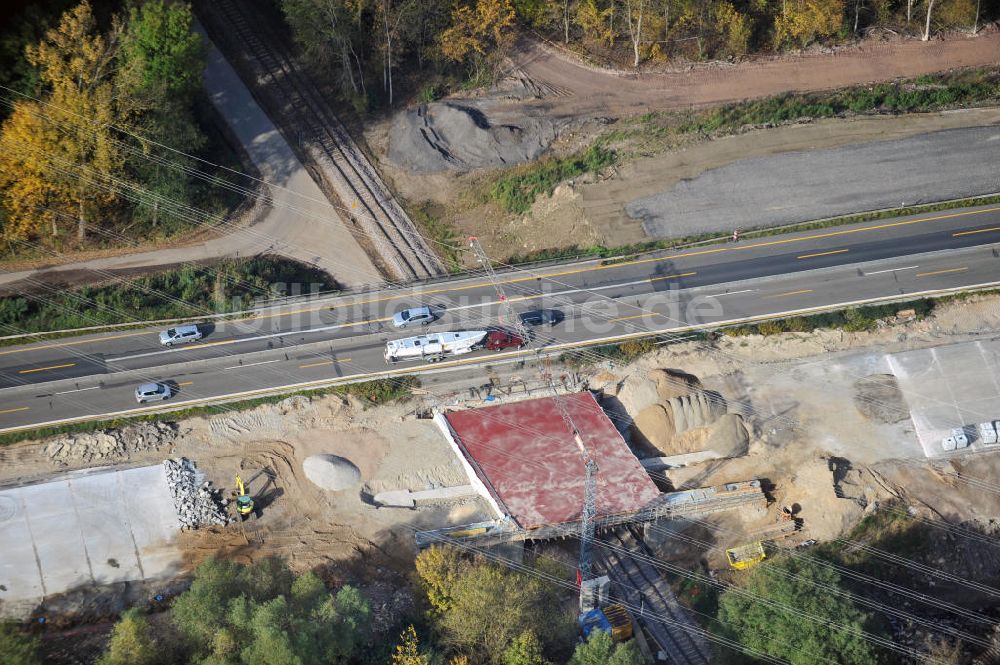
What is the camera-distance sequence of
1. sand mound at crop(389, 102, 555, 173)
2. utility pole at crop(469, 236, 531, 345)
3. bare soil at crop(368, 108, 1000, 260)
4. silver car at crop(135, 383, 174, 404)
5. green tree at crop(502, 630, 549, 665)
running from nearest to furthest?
green tree at crop(502, 630, 549, 665)
silver car at crop(135, 383, 174, 404)
utility pole at crop(469, 236, 531, 345)
bare soil at crop(368, 108, 1000, 260)
sand mound at crop(389, 102, 555, 173)

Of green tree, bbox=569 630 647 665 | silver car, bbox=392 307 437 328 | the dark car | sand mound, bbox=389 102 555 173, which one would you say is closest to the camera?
green tree, bbox=569 630 647 665

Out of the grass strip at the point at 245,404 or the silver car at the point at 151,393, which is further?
the silver car at the point at 151,393

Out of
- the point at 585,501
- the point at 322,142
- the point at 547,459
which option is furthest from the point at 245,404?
the point at 322,142

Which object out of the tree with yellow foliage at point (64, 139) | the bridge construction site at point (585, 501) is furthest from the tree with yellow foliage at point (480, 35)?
the bridge construction site at point (585, 501)

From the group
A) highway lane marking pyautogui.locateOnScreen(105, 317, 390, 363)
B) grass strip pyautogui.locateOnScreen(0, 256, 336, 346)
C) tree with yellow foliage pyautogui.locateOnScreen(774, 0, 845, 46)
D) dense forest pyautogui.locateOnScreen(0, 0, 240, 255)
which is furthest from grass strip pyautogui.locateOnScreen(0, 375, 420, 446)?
tree with yellow foliage pyautogui.locateOnScreen(774, 0, 845, 46)

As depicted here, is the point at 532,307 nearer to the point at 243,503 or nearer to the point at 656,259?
the point at 656,259

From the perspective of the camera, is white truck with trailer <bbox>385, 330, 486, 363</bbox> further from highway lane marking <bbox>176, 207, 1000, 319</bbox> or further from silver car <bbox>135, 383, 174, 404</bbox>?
silver car <bbox>135, 383, 174, 404</bbox>

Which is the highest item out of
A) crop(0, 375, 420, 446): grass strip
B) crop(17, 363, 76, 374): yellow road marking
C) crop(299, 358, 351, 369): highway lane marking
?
crop(17, 363, 76, 374): yellow road marking

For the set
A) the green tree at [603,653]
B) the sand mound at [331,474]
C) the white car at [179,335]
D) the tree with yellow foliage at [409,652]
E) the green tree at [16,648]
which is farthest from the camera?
the white car at [179,335]

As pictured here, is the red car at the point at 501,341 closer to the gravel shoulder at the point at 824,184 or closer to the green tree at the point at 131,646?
the gravel shoulder at the point at 824,184
